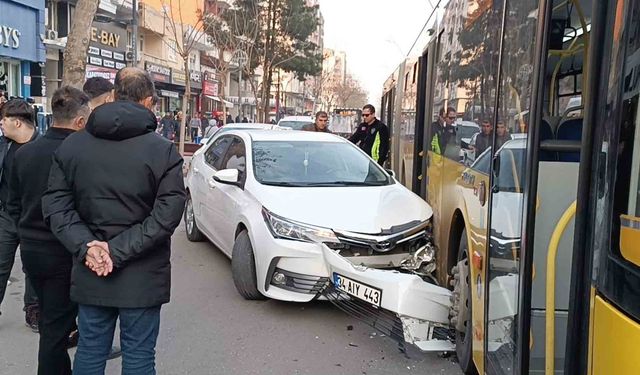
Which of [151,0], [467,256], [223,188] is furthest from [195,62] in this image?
[467,256]

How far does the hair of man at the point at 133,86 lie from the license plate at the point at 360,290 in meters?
2.19

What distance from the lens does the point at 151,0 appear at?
40.2 metres

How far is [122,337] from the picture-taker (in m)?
3.18

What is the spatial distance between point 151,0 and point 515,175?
40.5m

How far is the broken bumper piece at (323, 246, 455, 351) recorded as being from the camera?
176 inches

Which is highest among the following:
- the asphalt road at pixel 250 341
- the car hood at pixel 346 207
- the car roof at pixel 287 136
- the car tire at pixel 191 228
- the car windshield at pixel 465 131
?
the car windshield at pixel 465 131

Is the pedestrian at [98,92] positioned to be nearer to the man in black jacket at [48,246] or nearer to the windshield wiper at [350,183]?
the man in black jacket at [48,246]

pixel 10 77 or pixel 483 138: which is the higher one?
pixel 10 77

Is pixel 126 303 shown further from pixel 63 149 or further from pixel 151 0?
pixel 151 0

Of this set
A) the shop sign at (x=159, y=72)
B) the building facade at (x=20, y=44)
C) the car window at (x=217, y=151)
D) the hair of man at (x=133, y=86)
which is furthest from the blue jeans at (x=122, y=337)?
the shop sign at (x=159, y=72)

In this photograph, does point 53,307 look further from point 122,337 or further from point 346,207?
point 346,207

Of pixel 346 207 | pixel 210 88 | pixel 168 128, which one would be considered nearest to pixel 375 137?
pixel 346 207

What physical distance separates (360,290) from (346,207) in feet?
4.10

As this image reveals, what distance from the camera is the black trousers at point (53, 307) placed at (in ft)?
11.8
